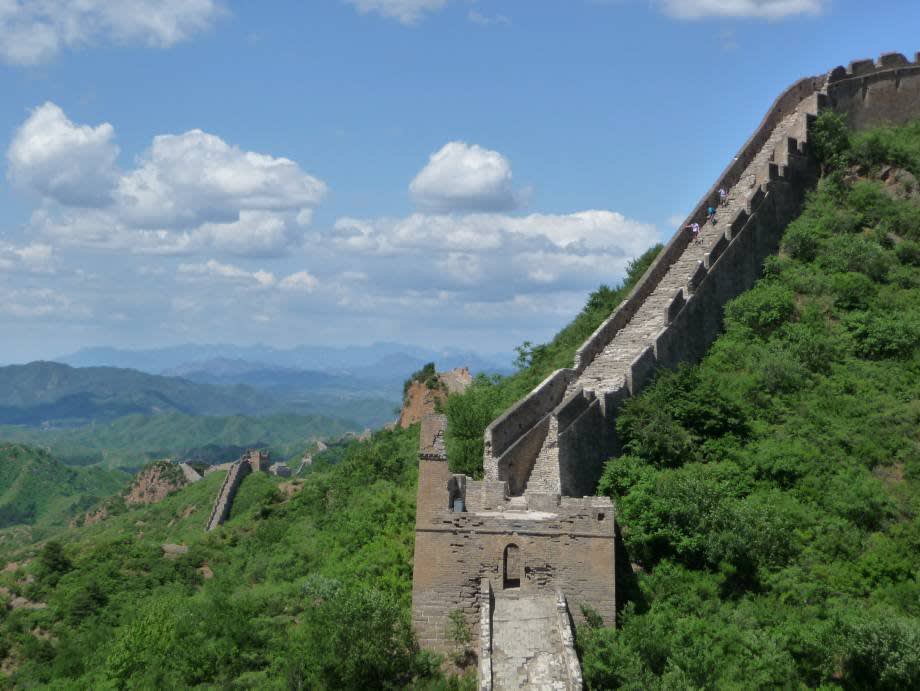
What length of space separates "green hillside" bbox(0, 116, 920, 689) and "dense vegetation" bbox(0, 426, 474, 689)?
64 millimetres

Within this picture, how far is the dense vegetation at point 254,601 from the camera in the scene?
1541cm

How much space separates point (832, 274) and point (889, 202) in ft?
14.9

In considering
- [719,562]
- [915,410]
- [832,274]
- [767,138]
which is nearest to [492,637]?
[719,562]

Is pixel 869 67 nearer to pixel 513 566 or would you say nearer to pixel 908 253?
pixel 908 253

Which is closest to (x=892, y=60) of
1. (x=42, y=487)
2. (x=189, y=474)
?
(x=189, y=474)

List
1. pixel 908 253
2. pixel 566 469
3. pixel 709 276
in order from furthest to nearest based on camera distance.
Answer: pixel 908 253
pixel 709 276
pixel 566 469

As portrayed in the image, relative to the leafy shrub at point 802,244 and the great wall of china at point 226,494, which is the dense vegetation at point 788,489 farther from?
the great wall of china at point 226,494

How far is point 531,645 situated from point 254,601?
27.5 ft

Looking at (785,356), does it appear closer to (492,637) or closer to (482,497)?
(482,497)

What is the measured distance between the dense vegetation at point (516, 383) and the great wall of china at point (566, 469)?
3.49 ft

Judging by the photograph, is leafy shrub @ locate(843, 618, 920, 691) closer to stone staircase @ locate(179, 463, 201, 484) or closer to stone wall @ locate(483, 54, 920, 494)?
stone wall @ locate(483, 54, 920, 494)

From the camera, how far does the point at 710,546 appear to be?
17.6 meters

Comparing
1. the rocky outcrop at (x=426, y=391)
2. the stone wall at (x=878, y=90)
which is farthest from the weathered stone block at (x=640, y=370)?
the rocky outcrop at (x=426, y=391)

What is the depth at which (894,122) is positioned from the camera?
115 feet
